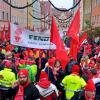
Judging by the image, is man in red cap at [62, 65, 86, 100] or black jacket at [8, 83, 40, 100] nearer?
black jacket at [8, 83, 40, 100]

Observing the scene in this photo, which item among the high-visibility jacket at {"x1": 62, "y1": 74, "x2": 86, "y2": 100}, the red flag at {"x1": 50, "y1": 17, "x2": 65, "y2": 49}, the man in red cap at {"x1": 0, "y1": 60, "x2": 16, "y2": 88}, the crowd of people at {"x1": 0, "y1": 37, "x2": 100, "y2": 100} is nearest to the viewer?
the crowd of people at {"x1": 0, "y1": 37, "x2": 100, "y2": 100}

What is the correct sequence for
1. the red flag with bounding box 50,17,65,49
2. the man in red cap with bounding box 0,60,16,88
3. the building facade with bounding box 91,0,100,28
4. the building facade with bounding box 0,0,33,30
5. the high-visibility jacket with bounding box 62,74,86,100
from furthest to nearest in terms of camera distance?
1. the building facade with bounding box 91,0,100,28
2. the building facade with bounding box 0,0,33,30
3. the red flag with bounding box 50,17,65,49
4. the man in red cap with bounding box 0,60,16,88
5. the high-visibility jacket with bounding box 62,74,86,100

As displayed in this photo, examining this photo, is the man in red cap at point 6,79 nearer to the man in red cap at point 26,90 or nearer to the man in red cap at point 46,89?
the man in red cap at point 46,89

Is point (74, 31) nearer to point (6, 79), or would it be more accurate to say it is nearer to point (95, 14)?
point (6, 79)

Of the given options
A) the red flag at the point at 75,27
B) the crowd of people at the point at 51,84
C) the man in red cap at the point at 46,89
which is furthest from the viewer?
the red flag at the point at 75,27

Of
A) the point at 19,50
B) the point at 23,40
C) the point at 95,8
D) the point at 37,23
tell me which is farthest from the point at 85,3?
the point at 23,40

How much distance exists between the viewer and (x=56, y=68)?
12.6 meters

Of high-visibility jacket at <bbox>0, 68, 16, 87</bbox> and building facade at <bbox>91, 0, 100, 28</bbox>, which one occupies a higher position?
building facade at <bbox>91, 0, 100, 28</bbox>

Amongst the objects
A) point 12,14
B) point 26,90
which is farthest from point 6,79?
point 12,14

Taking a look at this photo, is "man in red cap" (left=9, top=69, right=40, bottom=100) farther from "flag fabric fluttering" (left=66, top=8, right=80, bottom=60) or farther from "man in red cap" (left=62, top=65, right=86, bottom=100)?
"flag fabric fluttering" (left=66, top=8, right=80, bottom=60)

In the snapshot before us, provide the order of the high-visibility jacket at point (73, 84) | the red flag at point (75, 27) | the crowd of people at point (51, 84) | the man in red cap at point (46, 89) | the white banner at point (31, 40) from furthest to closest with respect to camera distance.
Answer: the red flag at point (75, 27), the white banner at point (31, 40), the high-visibility jacket at point (73, 84), the man in red cap at point (46, 89), the crowd of people at point (51, 84)

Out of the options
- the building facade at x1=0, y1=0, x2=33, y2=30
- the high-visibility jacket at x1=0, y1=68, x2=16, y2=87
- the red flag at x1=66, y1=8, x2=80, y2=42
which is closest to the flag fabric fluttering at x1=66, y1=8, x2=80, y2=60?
the red flag at x1=66, y1=8, x2=80, y2=42

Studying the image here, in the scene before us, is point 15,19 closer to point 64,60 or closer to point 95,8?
point 95,8

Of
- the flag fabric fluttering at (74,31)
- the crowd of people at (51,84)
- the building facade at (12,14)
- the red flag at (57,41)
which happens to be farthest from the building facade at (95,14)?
the red flag at (57,41)
